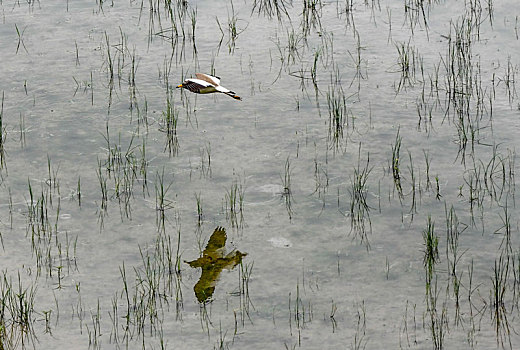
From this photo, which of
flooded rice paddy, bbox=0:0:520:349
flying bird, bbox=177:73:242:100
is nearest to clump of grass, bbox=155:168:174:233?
flooded rice paddy, bbox=0:0:520:349

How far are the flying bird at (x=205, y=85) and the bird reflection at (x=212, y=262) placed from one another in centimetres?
176

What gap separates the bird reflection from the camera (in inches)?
166

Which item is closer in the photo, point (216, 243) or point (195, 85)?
point (216, 243)

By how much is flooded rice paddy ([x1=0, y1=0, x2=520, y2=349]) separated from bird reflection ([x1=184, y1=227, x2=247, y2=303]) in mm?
12

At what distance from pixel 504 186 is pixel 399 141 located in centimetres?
73

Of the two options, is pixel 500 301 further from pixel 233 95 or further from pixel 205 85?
pixel 205 85

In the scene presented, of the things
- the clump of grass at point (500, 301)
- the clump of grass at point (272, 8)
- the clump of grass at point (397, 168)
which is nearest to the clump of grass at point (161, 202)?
the clump of grass at point (397, 168)

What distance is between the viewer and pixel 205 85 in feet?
20.4

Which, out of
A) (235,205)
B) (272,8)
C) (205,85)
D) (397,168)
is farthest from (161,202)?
(272,8)

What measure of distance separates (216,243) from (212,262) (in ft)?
0.56

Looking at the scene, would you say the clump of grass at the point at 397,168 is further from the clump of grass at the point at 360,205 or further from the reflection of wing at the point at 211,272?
the reflection of wing at the point at 211,272

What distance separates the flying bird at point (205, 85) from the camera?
6199 mm

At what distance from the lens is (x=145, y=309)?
4039 mm

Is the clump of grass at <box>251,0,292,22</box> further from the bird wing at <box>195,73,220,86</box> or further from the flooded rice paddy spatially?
the bird wing at <box>195,73,220,86</box>
